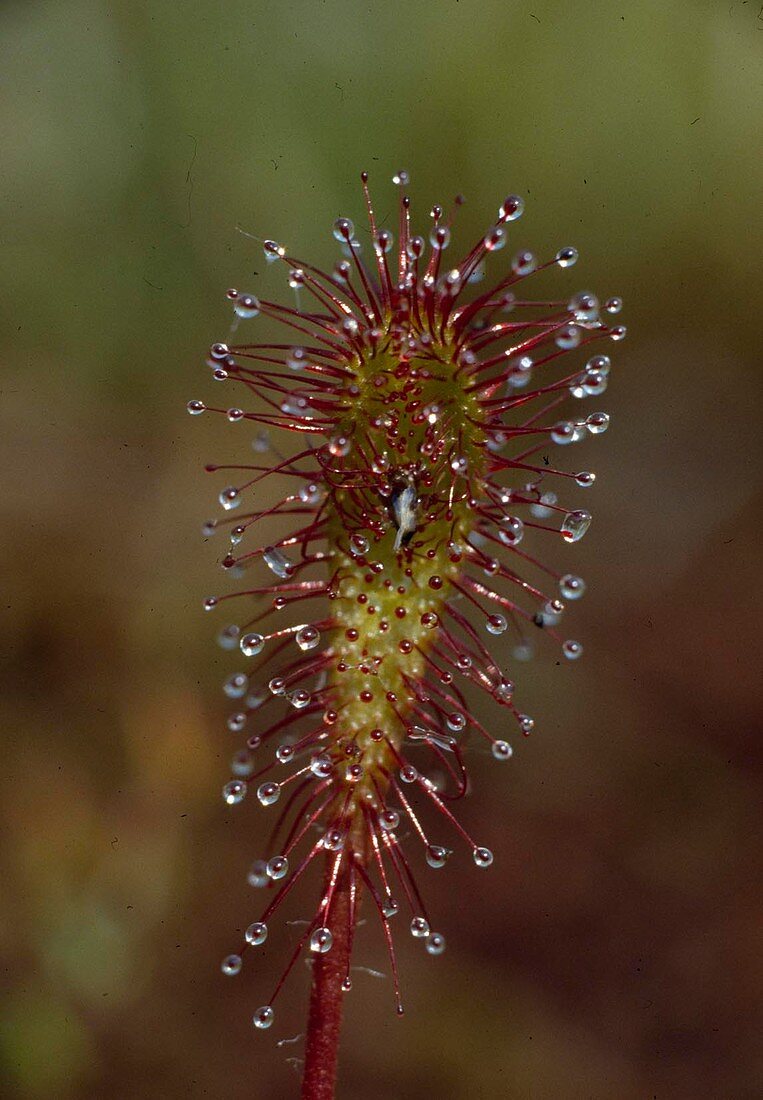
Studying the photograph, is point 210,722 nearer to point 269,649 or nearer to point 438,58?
point 269,649

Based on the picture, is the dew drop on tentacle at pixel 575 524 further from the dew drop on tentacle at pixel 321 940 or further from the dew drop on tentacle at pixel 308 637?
the dew drop on tentacle at pixel 321 940

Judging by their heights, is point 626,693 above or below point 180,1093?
above

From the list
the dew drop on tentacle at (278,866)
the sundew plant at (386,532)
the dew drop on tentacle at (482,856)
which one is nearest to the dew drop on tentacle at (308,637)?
the sundew plant at (386,532)

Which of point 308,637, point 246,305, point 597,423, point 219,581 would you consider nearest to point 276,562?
point 308,637

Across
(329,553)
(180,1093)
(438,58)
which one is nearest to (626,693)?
(329,553)

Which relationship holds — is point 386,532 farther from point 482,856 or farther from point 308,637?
point 482,856

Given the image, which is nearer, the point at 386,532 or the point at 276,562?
the point at 386,532
